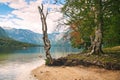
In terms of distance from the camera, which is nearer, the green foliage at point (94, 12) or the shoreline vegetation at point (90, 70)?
the shoreline vegetation at point (90, 70)

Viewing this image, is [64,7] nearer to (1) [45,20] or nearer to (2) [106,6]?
(1) [45,20]

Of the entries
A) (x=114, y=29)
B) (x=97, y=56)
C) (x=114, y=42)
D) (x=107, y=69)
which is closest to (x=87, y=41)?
(x=114, y=42)

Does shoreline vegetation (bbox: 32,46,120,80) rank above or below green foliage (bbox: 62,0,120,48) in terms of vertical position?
below

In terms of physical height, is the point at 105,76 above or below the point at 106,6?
below

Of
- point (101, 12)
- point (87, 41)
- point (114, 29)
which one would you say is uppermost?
point (101, 12)

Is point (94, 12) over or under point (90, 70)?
over

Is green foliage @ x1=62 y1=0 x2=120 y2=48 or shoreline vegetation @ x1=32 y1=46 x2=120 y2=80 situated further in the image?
green foliage @ x1=62 y1=0 x2=120 y2=48

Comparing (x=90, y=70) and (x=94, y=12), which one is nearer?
(x=90, y=70)

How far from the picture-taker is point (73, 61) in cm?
4275

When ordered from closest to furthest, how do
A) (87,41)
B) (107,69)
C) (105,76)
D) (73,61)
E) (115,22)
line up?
1. (105,76)
2. (107,69)
3. (73,61)
4. (115,22)
5. (87,41)

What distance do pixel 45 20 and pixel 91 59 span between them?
13.6 m

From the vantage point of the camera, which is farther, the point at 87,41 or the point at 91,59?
the point at 87,41

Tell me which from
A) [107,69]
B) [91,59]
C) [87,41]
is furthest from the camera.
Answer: [87,41]

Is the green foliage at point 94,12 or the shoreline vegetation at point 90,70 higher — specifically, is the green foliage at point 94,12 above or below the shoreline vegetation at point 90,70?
above
